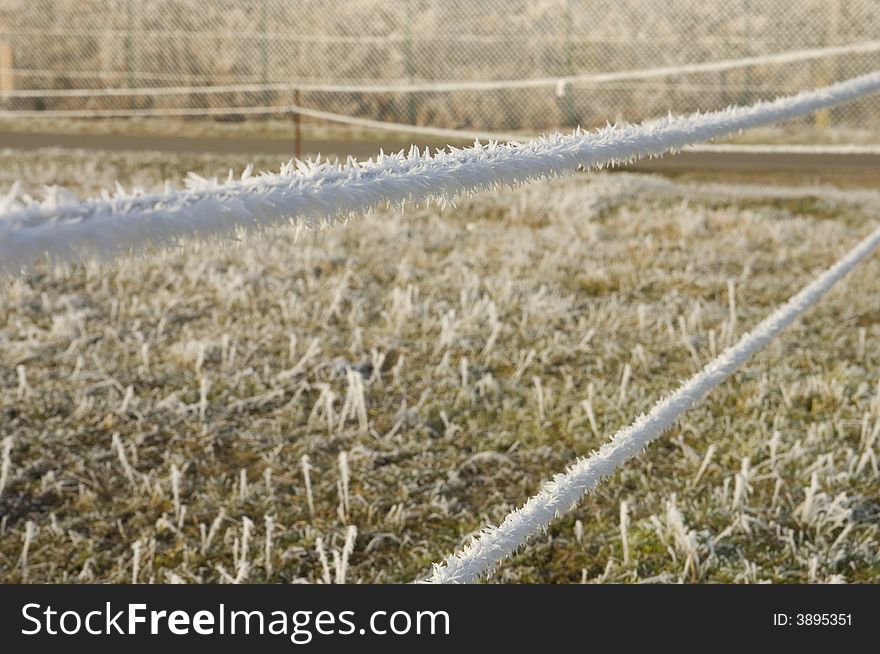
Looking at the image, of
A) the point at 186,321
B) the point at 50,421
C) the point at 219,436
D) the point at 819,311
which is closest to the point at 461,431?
the point at 219,436

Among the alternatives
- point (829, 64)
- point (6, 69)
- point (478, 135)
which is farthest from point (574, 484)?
point (829, 64)

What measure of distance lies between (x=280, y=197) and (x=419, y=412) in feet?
7.81

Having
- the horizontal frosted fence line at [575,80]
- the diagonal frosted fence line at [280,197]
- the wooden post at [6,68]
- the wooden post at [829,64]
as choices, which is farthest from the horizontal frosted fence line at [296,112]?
the wooden post at [829,64]

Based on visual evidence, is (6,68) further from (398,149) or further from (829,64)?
(829,64)

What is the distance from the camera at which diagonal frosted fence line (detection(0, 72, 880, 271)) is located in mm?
770

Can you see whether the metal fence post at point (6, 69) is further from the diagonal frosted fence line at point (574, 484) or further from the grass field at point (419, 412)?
the diagonal frosted fence line at point (574, 484)

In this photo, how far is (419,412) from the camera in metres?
3.28

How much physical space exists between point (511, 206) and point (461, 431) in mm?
3856

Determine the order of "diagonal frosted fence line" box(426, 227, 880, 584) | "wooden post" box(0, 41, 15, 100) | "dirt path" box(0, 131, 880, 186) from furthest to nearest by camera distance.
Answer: "wooden post" box(0, 41, 15, 100), "dirt path" box(0, 131, 880, 186), "diagonal frosted fence line" box(426, 227, 880, 584)

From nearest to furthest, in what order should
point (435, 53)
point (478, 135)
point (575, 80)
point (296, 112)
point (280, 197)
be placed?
point (280, 197), point (575, 80), point (478, 135), point (296, 112), point (435, 53)

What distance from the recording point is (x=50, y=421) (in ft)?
10.2

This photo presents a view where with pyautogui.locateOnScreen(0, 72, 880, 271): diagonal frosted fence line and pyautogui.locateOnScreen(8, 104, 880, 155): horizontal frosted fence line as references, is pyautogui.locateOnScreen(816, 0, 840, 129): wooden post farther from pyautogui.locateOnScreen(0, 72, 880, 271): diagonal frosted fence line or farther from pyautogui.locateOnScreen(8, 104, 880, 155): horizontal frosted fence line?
pyautogui.locateOnScreen(0, 72, 880, 271): diagonal frosted fence line

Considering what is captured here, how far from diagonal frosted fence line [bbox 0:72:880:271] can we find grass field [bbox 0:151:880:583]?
0.04 meters

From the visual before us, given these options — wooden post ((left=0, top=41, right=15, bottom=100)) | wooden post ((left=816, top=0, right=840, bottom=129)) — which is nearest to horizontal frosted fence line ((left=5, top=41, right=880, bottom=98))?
wooden post ((left=0, top=41, right=15, bottom=100))
